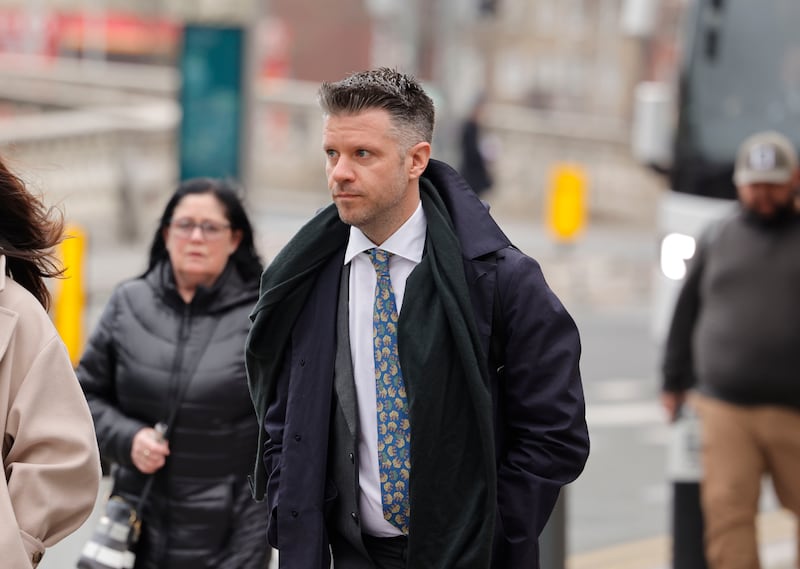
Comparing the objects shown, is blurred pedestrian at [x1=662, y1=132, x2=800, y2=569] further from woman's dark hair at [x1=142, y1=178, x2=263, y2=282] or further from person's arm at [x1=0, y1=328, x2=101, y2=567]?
person's arm at [x1=0, y1=328, x2=101, y2=567]

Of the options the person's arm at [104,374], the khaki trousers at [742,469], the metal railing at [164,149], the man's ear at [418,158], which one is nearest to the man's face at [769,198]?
the khaki trousers at [742,469]

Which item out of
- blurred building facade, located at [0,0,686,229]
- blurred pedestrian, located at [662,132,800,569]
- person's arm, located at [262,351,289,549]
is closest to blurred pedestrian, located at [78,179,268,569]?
person's arm, located at [262,351,289,549]

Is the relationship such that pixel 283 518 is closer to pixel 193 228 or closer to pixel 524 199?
pixel 193 228

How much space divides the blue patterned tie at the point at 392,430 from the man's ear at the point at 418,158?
0.33 m

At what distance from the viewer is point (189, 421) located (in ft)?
15.4

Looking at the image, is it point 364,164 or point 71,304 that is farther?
point 71,304

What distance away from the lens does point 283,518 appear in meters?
3.54

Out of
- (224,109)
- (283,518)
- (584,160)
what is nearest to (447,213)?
(283,518)

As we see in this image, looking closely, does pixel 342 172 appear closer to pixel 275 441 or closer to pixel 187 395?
pixel 275 441

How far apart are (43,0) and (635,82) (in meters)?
19.2

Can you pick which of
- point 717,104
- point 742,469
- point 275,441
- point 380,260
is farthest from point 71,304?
point 380,260

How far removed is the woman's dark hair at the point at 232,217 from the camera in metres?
4.94

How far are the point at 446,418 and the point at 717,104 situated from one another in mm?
6288

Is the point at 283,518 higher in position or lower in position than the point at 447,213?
lower
